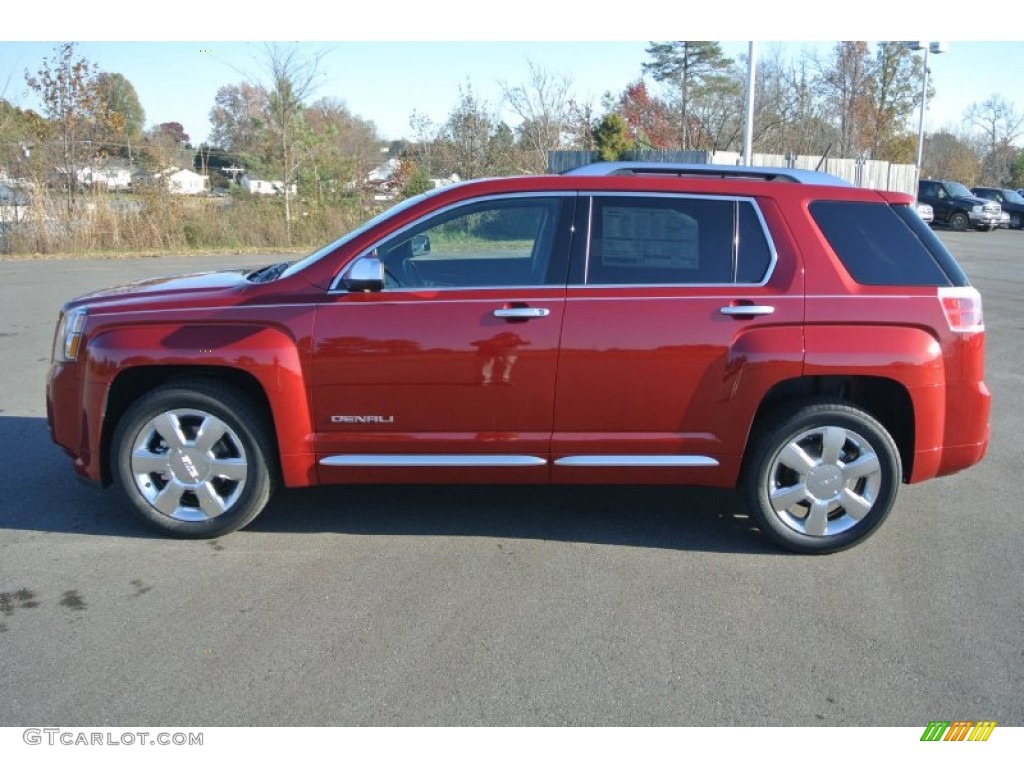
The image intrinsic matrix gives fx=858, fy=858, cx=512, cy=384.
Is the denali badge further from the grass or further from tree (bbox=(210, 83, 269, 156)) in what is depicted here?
tree (bbox=(210, 83, 269, 156))

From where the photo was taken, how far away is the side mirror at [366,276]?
4.20 meters

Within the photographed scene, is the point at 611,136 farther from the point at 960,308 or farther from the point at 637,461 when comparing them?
the point at 637,461

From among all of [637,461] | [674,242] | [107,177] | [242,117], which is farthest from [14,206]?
[637,461]

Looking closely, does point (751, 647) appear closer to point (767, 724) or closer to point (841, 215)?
point (767, 724)

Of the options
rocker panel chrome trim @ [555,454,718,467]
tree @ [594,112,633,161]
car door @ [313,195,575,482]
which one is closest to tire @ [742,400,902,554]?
rocker panel chrome trim @ [555,454,718,467]

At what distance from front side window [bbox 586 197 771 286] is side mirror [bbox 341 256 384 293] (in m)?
1.06

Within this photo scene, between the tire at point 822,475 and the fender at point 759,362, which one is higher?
the fender at point 759,362

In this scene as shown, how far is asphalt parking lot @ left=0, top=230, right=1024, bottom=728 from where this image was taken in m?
3.16

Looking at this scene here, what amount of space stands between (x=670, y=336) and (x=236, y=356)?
2178 mm

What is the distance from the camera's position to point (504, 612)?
3822 mm

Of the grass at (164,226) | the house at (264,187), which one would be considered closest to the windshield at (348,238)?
the grass at (164,226)

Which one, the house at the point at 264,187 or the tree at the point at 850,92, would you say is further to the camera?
the tree at the point at 850,92

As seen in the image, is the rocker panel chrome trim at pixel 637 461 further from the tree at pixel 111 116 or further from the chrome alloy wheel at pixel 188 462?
the tree at pixel 111 116

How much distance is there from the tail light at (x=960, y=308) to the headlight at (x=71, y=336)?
4.45m
